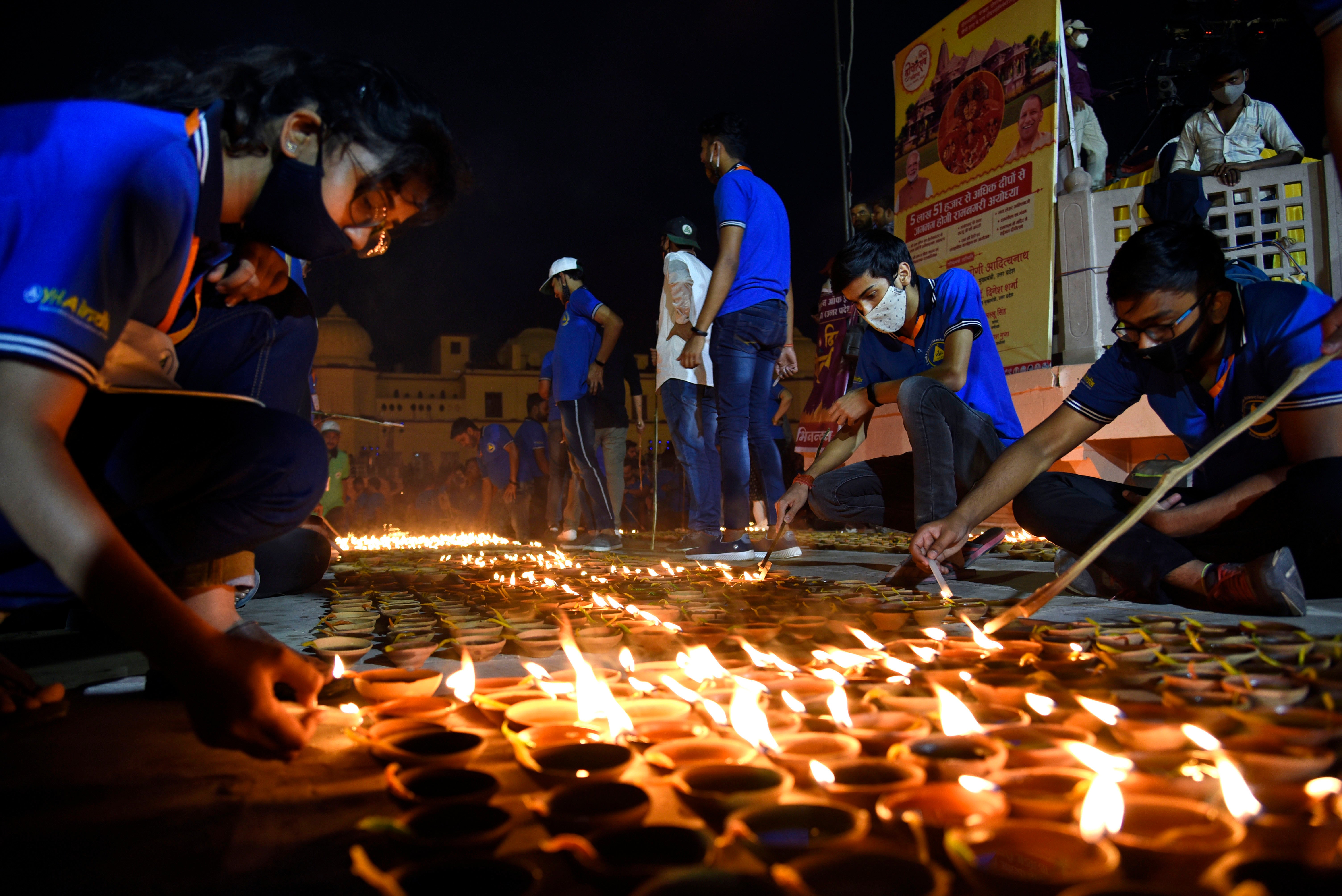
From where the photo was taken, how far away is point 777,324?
470 centimetres

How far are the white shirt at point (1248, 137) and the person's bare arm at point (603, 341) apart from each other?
15.7 feet

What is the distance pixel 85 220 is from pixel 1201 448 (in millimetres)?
3211

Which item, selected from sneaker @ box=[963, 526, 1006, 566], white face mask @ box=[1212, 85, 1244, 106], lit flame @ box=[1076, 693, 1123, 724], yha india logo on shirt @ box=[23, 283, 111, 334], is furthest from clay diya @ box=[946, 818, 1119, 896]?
white face mask @ box=[1212, 85, 1244, 106]

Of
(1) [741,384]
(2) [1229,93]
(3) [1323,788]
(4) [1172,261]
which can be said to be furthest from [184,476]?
(2) [1229,93]

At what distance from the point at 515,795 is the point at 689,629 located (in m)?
1.25

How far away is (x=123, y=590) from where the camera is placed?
927 mm

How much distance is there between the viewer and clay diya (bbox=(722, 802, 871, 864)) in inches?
33.3

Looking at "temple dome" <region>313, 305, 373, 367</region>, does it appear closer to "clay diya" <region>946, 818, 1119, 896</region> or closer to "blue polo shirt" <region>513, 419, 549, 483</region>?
"blue polo shirt" <region>513, 419, 549, 483</region>

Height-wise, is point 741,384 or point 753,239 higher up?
point 753,239

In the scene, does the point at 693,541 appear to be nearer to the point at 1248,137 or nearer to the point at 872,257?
the point at 872,257

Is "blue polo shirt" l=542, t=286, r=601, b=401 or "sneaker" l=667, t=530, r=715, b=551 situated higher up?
"blue polo shirt" l=542, t=286, r=601, b=401

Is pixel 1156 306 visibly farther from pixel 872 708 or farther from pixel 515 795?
pixel 515 795

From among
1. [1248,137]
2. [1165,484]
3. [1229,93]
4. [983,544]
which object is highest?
[1229,93]

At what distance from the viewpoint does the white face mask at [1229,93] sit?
636cm
